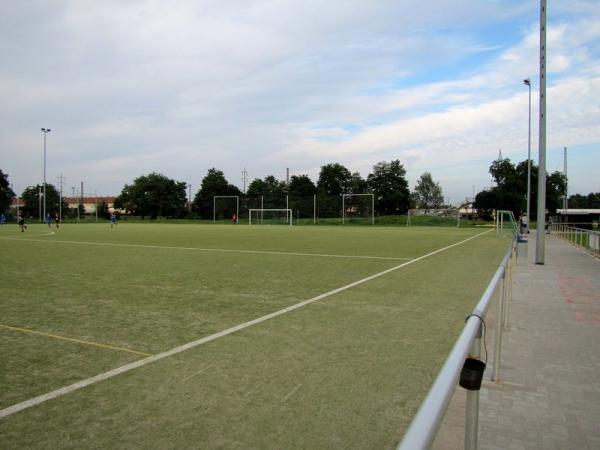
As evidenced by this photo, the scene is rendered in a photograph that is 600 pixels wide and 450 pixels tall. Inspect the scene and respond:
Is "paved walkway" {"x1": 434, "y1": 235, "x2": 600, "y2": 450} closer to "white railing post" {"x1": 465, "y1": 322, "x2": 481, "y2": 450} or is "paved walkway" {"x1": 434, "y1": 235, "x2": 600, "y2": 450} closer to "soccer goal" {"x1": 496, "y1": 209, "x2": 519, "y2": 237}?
"white railing post" {"x1": 465, "y1": 322, "x2": 481, "y2": 450}

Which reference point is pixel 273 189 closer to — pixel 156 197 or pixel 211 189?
pixel 211 189

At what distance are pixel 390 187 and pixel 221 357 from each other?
106057 mm

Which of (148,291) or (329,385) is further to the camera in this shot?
(148,291)

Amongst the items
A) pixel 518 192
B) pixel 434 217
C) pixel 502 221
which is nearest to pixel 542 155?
pixel 502 221

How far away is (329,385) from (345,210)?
55612 millimetres

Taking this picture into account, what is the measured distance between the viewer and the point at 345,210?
2341 inches

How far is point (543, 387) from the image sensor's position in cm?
436

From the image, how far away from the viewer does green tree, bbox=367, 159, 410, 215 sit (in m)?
106

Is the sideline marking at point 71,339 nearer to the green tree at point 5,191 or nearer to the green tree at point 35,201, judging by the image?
the green tree at point 5,191

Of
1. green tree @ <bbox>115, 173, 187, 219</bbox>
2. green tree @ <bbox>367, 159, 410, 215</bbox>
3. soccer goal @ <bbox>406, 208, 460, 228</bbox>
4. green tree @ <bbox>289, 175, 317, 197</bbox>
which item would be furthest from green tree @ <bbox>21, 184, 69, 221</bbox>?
soccer goal @ <bbox>406, 208, 460, 228</bbox>

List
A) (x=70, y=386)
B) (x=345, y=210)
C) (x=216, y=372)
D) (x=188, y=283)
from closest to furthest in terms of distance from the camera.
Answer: (x=70, y=386) → (x=216, y=372) → (x=188, y=283) → (x=345, y=210)

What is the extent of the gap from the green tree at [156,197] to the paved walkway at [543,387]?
99.9 m

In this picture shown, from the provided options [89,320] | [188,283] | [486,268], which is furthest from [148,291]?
[486,268]

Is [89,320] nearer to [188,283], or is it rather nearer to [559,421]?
[188,283]
